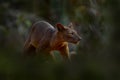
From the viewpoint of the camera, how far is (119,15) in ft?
2.89

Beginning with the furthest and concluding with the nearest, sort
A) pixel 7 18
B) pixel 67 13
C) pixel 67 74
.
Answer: pixel 7 18
pixel 67 13
pixel 67 74

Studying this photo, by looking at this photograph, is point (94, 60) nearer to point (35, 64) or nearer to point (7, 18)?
point (35, 64)

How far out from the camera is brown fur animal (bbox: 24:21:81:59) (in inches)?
119

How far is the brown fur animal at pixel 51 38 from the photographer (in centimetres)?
301

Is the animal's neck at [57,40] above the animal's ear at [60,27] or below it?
below

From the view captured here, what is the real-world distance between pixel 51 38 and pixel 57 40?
0.09 meters

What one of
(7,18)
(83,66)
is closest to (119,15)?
(83,66)

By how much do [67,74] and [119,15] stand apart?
0.15 meters

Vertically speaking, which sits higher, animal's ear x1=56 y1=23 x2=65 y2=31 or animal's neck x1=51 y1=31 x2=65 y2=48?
animal's ear x1=56 y1=23 x2=65 y2=31

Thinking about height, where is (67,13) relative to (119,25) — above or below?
above

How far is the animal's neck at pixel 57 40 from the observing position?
3.04 metres

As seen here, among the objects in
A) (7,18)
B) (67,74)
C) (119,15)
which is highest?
(7,18)

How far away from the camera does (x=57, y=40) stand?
3.08m

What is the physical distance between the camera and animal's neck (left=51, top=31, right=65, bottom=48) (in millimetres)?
3038
